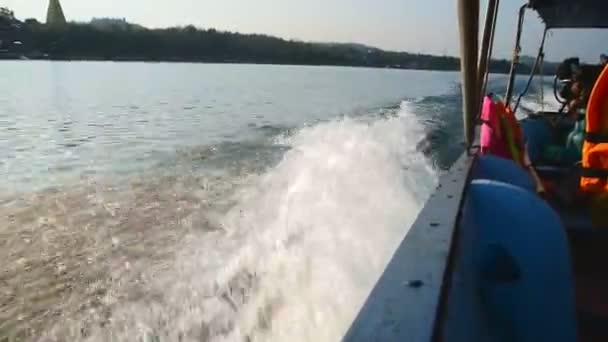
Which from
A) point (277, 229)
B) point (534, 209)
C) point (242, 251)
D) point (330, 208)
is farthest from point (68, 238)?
point (534, 209)

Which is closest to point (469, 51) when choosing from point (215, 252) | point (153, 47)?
point (215, 252)

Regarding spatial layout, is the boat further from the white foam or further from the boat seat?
the white foam

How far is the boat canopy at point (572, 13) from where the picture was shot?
4.19 metres

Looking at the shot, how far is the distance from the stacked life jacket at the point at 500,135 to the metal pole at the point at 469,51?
16 centimetres

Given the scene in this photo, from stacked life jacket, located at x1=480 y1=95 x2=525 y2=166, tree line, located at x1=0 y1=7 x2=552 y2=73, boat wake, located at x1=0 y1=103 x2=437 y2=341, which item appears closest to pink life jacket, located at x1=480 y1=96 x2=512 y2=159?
stacked life jacket, located at x1=480 y1=95 x2=525 y2=166

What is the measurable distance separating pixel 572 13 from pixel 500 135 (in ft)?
6.83

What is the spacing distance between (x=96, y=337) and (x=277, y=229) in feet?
5.87

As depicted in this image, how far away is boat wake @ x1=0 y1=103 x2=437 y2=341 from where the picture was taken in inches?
102

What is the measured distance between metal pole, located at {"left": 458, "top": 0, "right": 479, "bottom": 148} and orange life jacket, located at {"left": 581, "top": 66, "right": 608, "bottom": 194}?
0.55 m

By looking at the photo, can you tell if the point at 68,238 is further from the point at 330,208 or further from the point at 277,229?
the point at 330,208

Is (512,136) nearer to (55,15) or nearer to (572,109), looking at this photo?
(572,109)

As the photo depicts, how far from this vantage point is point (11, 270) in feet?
9.71

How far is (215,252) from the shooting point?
11.3 ft

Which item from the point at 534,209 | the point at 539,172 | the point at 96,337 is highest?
the point at 534,209
